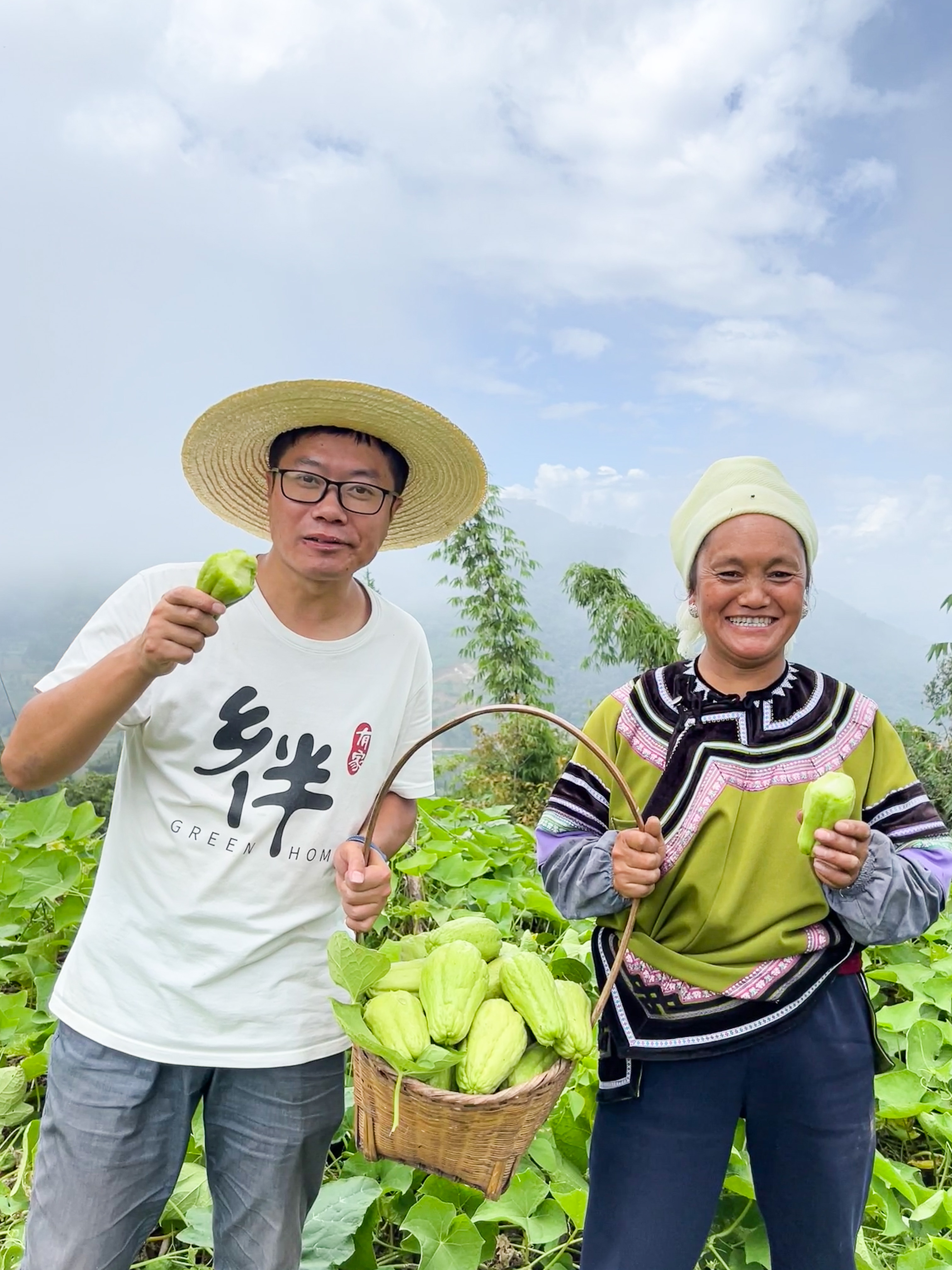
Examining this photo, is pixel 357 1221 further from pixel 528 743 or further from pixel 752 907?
pixel 528 743

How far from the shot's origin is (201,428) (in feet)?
6.70

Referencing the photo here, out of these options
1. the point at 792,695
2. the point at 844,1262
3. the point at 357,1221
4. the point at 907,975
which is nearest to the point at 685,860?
the point at 792,695

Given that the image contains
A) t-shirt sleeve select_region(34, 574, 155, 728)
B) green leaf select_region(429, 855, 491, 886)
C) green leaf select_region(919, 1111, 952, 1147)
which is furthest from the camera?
green leaf select_region(429, 855, 491, 886)

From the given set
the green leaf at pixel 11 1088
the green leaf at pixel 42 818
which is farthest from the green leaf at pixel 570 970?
the green leaf at pixel 42 818

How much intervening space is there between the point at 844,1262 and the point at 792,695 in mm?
1109

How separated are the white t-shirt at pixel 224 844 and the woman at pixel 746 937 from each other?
0.50 metres

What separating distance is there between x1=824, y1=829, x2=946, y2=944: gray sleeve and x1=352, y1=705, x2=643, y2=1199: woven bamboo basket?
0.40 meters

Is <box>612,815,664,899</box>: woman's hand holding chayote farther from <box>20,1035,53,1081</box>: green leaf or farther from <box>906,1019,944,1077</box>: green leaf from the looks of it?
<box>20,1035,53,1081</box>: green leaf

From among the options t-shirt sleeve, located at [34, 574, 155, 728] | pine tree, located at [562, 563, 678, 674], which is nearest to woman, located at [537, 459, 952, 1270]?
t-shirt sleeve, located at [34, 574, 155, 728]

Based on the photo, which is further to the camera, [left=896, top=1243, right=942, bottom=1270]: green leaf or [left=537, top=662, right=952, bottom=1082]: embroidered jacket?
[left=896, top=1243, right=942, bottom=1270]: green leaf

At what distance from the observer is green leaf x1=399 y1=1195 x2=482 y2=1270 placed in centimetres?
215

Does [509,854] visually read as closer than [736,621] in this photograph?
No

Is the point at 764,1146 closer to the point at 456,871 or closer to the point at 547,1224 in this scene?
the point at 547,1224

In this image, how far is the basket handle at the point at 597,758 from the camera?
1714 millimetres
